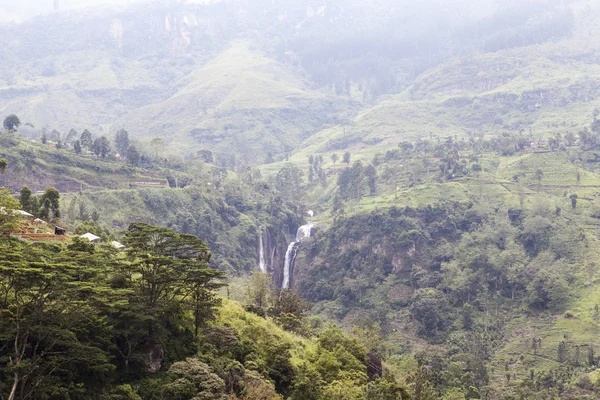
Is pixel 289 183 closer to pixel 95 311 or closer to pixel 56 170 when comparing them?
pixel 56 170

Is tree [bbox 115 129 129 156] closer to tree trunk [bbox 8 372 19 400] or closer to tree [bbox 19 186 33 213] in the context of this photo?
tree [bbox 19 186 33 213]

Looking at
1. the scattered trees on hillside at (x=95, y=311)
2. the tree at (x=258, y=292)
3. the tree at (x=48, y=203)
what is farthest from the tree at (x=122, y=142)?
the scattered trees on hillside at (x=95, y=311)

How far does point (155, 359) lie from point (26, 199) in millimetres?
27799

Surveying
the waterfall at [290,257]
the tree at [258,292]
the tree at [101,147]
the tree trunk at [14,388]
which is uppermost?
the tree at [101,147]

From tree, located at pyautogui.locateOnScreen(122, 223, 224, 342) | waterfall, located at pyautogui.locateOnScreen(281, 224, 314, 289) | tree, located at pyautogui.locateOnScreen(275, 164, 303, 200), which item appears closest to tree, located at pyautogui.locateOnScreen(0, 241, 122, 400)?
tree, located at pyautogui.locateOnScreen(122, 223, 224, 342)

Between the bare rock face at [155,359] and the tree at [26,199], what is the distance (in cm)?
2665

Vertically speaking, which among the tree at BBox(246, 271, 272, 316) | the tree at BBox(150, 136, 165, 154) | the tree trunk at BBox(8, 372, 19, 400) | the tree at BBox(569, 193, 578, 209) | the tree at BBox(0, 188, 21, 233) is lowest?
the tree at BBox(246, 271, 272, 316)

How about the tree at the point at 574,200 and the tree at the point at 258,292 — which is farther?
the tree at the point at 574,200

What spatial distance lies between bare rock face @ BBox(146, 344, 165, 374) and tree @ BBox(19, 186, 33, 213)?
26.7 meters

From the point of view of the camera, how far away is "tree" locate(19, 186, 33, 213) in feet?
177

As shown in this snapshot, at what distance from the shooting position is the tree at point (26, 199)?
54009 mm

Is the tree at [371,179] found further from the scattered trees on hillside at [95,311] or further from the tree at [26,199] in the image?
the scattered trees on hillside at [95,311]

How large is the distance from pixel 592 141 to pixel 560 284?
185 ft

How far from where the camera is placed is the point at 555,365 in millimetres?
71750
